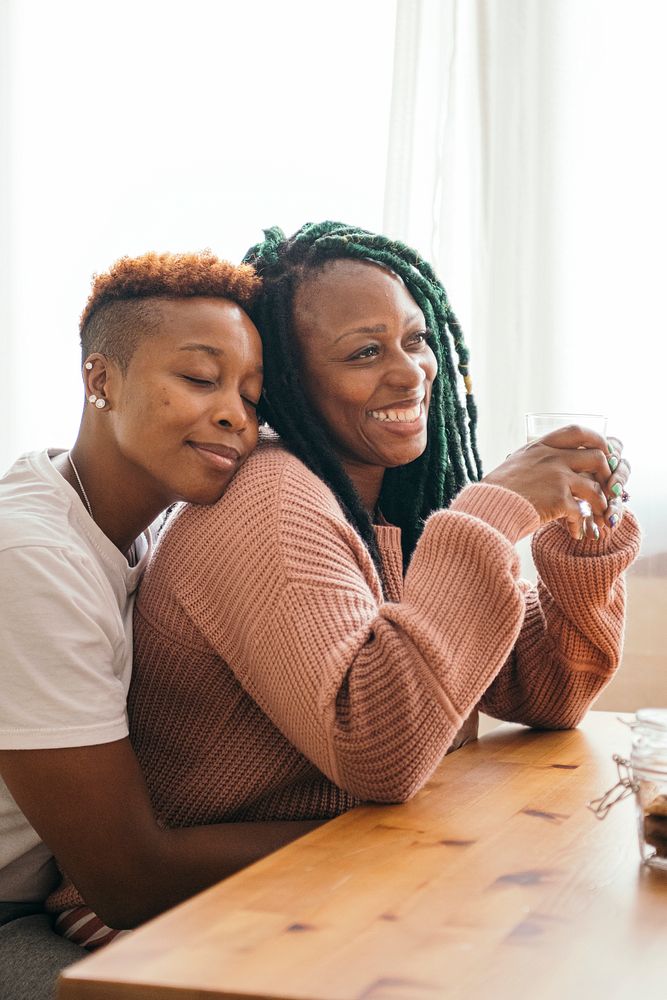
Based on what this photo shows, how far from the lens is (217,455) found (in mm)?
1366

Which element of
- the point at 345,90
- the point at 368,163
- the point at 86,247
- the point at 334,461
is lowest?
the point at 334,461

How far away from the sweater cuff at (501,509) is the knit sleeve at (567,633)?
250 millimetres

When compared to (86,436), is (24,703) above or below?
below

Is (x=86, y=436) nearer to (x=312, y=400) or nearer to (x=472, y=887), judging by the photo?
(x=312, y=400)

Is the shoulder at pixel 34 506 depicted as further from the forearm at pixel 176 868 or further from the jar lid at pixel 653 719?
the jar lid at pixel 653 719

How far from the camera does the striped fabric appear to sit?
1.27m

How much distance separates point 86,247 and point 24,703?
2099mm

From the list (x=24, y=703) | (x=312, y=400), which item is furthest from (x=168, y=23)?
(x=24, y=703)

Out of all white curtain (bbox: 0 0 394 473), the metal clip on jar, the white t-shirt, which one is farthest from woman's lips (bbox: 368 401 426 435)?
white curtain (bbox: 0 0 394 473)

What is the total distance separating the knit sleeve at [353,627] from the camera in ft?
3.72

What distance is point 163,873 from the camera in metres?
1.23

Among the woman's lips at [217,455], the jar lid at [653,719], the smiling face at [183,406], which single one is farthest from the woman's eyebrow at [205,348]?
the jar lid at [653,719]

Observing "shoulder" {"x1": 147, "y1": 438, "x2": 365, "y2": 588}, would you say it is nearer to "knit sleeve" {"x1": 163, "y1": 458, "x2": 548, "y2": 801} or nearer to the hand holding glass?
"knit sleeve" {"x1": 163, "y1": 458, "x2": 548, "y2": 801}

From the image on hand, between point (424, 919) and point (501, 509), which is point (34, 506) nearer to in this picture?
point (501, 509)
